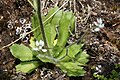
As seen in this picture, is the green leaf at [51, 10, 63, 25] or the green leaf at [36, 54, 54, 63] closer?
the green leaf at [36, 54, 54, 63]

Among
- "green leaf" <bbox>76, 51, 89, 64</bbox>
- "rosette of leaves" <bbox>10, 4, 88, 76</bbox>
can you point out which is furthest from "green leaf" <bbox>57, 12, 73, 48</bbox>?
"green leaf" <bbox>76, 51, 89, 64</bbox>

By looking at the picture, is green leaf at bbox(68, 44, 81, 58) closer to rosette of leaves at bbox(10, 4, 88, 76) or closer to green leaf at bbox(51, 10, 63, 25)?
rosette of leaves at bbox(10, 4, 88, 76)

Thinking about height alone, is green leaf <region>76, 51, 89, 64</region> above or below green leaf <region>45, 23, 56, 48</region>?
below

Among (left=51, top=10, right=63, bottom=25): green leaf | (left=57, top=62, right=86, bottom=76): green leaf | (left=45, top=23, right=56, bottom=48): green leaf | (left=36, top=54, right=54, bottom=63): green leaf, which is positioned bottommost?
(left=57, top=62, right=86, bottom=76): green leaf

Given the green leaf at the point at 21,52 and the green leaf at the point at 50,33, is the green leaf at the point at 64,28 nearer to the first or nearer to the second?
the green leaf at the point at 50,33

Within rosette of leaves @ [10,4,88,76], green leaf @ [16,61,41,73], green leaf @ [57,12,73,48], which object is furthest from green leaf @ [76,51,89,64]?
green leaf @ [16,61,41,73]

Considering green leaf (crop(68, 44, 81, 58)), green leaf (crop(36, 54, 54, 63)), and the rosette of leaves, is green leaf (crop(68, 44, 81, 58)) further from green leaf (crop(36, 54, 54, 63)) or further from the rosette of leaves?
green leaf (crop(36, 54, 54, 63))

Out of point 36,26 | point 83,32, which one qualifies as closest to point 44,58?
point 36,26

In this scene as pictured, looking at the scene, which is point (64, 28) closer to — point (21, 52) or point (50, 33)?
point (50, 33)
